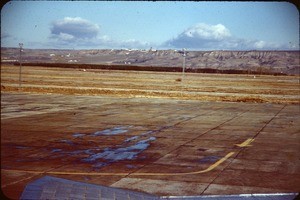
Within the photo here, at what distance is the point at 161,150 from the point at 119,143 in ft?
6.54

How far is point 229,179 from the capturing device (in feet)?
34.0

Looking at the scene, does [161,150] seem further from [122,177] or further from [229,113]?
[229,113]

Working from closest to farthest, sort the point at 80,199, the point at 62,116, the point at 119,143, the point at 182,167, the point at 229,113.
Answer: the point at 80,199
the point at 182,167
the point at 119,143
the point at 62,116
the point at 229,113

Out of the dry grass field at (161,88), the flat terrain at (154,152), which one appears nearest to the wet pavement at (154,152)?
the flat terrain at (154,152)

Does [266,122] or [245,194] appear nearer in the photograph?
[245,194]

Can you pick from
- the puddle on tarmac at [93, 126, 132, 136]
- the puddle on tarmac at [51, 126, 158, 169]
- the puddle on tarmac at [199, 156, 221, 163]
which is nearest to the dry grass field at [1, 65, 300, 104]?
the puddle on tarmac at [93, 126, 132, 136]

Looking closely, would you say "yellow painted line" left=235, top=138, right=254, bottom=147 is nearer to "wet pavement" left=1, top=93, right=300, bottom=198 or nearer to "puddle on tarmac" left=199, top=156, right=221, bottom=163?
"wet pavement" left=1, top=93, right=300, bottom=198

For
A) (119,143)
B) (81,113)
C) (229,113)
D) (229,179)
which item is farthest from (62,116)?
(229,179)

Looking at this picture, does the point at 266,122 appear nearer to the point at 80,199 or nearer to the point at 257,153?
the point at 257,153

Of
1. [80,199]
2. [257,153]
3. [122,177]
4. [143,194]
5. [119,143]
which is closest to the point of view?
[80,199]

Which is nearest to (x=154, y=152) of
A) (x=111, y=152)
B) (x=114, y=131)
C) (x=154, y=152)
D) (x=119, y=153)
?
(x=154, y=152)

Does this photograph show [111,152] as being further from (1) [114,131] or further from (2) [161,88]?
(2) [161,88]

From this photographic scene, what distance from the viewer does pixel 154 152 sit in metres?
13.5

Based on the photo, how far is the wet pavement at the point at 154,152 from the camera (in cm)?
988
